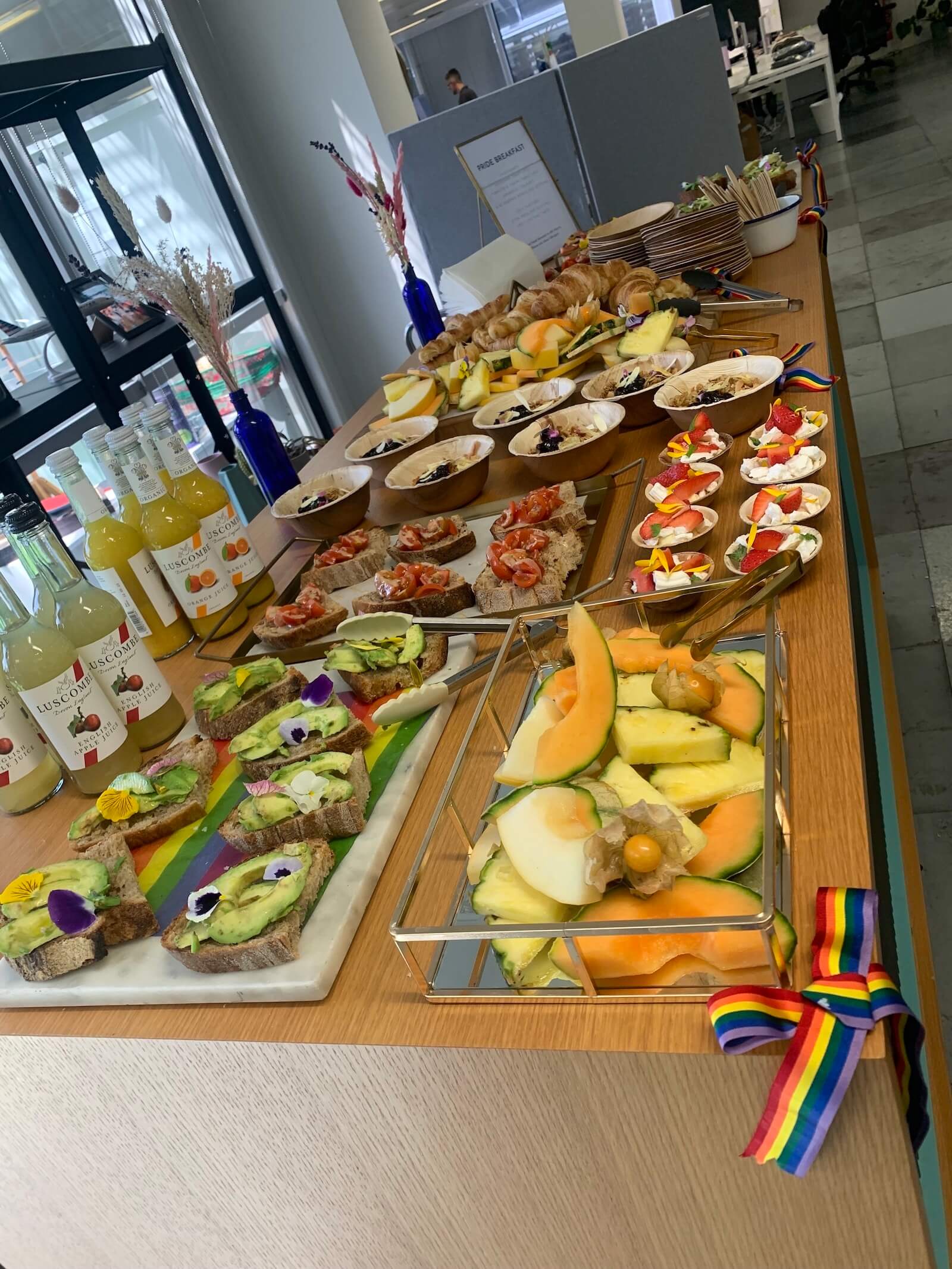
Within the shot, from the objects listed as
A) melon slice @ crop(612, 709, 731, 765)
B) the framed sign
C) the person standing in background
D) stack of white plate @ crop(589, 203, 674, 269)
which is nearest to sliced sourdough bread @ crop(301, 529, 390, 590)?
melon slice @ crop(612, 709, 731, 765)

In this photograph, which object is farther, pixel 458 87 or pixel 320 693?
pixel 458 87

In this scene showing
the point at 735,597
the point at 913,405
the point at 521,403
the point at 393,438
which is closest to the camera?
the point at 735,597

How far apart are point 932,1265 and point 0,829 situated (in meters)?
1.06

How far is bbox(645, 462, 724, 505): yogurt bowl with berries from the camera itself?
46.1 inches

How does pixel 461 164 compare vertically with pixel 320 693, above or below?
above

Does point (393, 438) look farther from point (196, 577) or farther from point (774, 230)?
point (774, 230)

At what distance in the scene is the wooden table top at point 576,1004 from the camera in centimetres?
62

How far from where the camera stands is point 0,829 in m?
1.13

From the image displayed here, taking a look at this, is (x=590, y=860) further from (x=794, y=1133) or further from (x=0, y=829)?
(x=0, y=829)

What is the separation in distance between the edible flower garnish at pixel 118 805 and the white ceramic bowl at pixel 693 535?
65 cm

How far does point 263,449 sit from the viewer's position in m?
1.91

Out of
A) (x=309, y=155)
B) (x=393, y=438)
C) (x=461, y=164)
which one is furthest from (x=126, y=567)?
(x=309, y=155)

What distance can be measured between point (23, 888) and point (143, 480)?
21.4 inches

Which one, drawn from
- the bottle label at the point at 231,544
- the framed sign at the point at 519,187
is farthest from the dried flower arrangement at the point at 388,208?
the bottle label at the point at 231,544
